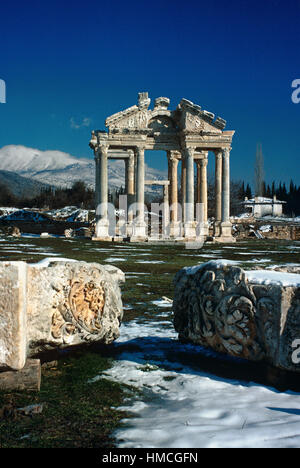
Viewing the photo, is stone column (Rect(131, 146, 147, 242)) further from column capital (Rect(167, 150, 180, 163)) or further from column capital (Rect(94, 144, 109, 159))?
column capital (Rect(167, 150, 180, 163))

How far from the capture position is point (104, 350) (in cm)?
479

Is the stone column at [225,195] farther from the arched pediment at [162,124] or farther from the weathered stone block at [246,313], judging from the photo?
the weathered stone block at [246,313]

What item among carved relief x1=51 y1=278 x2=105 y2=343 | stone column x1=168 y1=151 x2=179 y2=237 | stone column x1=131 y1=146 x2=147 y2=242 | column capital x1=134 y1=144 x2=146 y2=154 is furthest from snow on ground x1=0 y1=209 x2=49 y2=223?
carved relief x1=51 y1=278 x2=105 y2=343

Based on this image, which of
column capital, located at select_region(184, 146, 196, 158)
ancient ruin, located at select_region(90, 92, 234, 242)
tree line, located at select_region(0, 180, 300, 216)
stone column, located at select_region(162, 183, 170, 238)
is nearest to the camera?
ancient ruin, located at select_region(90, 92, 234, 242)

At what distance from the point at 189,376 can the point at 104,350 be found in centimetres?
114

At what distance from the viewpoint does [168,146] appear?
34.3m

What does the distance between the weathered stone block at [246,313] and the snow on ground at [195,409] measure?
0.31 metres

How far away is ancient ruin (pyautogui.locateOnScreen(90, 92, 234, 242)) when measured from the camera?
31500 mm

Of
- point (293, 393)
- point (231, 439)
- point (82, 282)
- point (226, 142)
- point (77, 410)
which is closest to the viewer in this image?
point (231, 439)

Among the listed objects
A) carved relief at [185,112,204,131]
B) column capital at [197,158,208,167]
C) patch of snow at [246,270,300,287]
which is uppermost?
carved relief at [185,112,204,131]

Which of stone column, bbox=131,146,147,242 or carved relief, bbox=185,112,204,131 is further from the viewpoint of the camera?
carved relief, bbox=185,112,204,131

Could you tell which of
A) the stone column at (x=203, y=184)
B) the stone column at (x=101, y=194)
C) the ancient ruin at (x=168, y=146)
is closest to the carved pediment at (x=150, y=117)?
the ancient ruin at (x=168, y=146)
